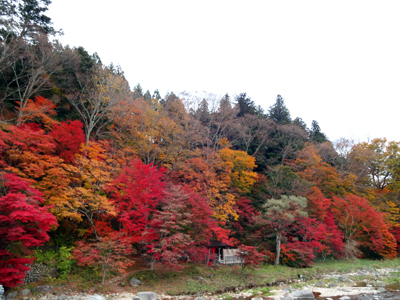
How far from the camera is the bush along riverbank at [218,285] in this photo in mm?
11661

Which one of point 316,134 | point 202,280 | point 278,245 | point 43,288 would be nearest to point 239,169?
point 278,245

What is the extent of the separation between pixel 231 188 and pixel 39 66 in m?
19.3

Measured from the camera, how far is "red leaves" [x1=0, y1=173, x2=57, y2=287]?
912 cm

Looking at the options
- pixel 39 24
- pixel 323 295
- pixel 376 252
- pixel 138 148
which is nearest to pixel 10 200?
pixel 138 148

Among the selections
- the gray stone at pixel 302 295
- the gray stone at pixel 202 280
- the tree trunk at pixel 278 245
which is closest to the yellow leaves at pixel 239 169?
the tree trunk at pixel 278 245

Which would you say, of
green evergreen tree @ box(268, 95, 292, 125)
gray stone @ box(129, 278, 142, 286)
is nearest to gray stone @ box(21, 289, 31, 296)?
gray stone @ box(129, 278, 142, 286)

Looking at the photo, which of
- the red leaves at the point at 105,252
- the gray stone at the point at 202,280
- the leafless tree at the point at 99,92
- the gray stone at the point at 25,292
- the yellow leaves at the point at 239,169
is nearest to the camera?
the gray stone at the point at 25,292

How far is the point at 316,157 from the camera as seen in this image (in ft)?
93.9

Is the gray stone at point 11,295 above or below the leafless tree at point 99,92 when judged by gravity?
below

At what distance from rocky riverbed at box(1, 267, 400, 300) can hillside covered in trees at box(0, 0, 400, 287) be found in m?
1.61

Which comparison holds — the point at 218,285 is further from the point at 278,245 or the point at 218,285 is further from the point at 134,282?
the point at 278,245

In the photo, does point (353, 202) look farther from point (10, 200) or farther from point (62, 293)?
point (10, 200)

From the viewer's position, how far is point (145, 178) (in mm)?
14109

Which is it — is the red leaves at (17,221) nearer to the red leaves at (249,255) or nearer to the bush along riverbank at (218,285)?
the bush along riverbank at (218,285)
